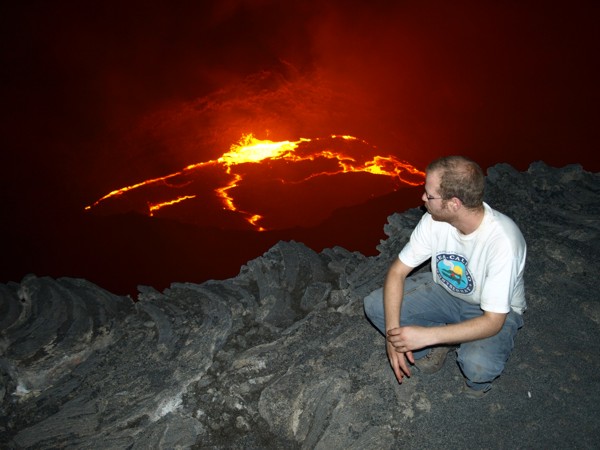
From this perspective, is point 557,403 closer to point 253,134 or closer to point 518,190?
point 518,190

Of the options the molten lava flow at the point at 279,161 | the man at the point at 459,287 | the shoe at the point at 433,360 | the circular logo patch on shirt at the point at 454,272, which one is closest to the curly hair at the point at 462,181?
the man at the point at 459,287

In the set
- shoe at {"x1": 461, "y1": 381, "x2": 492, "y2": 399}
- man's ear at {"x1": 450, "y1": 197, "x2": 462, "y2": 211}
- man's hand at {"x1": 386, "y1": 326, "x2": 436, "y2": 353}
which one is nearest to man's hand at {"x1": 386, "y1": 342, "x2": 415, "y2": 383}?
man's hand at {"x1": 386, "y1": 326, "x2": 436, "y2": 353}

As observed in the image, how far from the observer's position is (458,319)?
9.00ft

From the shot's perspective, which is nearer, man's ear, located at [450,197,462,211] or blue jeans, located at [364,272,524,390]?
man's ear, located at [450,197,462,211]

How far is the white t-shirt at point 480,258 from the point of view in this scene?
2131 mm

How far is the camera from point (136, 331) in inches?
147

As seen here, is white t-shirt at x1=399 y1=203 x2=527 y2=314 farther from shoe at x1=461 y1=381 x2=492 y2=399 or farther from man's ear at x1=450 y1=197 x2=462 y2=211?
shoe at x1=461 y1=381 x2=492 y2=399

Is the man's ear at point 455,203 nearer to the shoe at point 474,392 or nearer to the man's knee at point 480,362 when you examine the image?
the man's knee at point 480,362

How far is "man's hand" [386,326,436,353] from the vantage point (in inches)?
89.1

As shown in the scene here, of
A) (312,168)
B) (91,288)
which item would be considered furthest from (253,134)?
(91,288)

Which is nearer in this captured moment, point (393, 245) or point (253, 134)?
point (393, 245)

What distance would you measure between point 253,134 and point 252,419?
6.71 meters

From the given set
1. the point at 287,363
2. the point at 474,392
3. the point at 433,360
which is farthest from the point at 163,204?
the point at 474,392

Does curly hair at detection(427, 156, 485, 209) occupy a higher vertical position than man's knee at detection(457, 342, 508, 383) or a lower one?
higher
